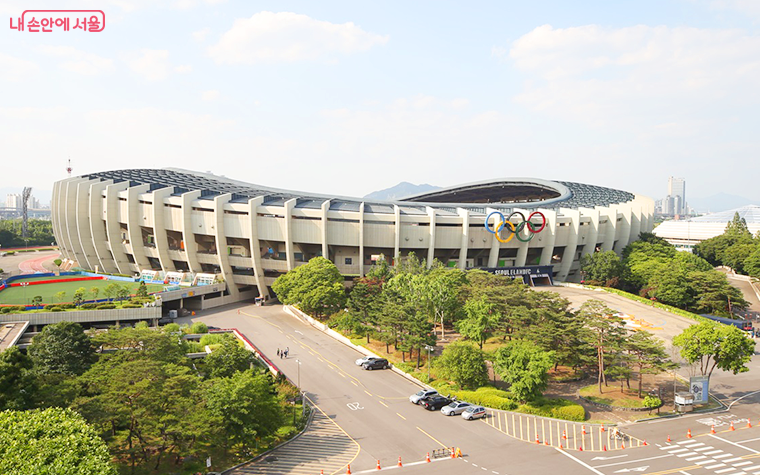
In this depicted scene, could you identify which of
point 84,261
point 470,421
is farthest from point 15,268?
point 470,421

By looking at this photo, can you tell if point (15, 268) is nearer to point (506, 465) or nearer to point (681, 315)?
point (506, 465)

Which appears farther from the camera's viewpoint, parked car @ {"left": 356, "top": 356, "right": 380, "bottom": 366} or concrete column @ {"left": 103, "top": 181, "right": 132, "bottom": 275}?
concrete column @ {"left": 103, "top": 181, "right": 132, "bottom": 275}

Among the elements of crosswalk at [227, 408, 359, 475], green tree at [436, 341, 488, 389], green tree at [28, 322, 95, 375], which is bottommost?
crosswalk at [227, 408, 359, 475]

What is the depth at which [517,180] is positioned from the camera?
119 metres

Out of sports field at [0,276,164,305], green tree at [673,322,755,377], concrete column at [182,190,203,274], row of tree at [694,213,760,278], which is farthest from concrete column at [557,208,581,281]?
sports field at [0,276,164,305]

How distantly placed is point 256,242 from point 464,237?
30.5 meters

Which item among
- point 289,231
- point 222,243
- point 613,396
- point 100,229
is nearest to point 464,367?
point 613,396

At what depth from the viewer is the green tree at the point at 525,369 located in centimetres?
3569

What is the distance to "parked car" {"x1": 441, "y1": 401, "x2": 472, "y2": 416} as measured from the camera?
3538 centimetres

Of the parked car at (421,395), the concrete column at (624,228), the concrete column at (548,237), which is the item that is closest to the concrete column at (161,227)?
the parked car at (421,395)

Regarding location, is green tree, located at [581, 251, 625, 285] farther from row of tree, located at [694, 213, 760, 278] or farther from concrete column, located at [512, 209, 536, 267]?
row of tree, located at [694, 213, 760, 278]

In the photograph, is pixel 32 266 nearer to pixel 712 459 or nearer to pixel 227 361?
pixel 227 361

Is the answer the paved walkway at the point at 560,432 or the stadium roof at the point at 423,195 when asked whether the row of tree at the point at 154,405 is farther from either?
the stadium roof at the point at 423,195

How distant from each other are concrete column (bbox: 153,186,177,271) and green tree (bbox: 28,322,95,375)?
133ft
